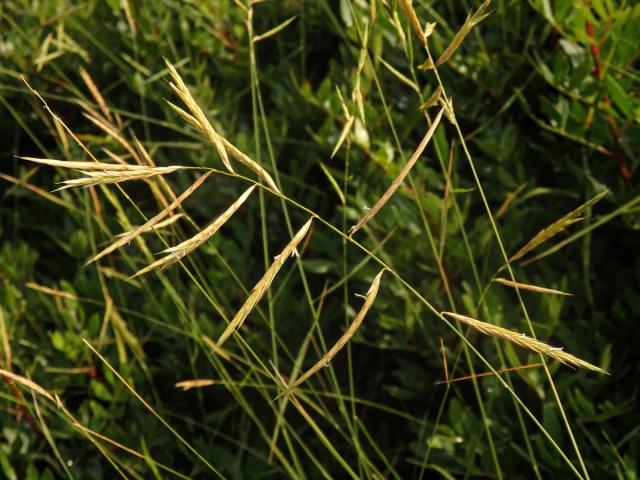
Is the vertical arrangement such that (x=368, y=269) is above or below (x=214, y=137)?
below

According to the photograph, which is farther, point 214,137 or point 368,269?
point 368,269

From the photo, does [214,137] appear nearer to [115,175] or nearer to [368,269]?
[115,175]

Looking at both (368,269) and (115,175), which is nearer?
(115,175)

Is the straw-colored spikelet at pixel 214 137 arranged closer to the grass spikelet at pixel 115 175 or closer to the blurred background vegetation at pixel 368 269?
the grass spikelet at pixel 115 175

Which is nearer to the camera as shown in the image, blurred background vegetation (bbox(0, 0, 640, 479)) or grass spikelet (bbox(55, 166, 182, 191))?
grass spikelet (bbox(55, 166, 182, 191))

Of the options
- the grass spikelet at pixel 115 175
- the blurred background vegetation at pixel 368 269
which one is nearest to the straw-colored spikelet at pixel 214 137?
the grass spikelet at pixel 115 175

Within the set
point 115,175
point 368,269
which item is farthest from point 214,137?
point 368,269

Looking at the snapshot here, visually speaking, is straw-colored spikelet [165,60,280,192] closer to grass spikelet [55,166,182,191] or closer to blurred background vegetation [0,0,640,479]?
grass spikelet [55,166,182,191]

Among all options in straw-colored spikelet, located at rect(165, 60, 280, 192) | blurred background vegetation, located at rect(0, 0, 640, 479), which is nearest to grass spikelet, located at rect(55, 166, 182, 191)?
straw-colored spikelet, located at rect(165, 60, 280, 192)

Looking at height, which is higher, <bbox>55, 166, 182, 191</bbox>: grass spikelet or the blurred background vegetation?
<bbox>55, 166, 182, 191</bbox>: grass spikelet
